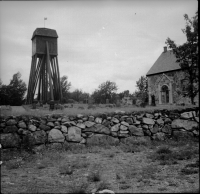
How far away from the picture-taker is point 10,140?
574 centimetres

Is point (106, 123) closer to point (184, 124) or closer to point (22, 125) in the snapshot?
point (22, 125)

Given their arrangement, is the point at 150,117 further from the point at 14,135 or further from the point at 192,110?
the point at 14,135

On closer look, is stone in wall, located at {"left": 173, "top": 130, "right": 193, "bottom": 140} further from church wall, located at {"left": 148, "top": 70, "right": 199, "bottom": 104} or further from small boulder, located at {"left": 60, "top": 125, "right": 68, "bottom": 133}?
church wall, located at {"left": 148, "top": 70, "right": 199, "bottom": 104}

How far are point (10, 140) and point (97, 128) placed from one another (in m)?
2.67

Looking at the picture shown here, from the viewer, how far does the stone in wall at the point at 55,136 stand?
6.27 meters

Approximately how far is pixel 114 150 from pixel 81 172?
2.09 metres

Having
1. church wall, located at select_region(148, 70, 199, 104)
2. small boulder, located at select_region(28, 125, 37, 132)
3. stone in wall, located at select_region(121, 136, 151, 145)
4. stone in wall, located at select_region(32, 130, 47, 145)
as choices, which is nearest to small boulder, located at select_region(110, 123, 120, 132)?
stone in wall, located at select_region(121, 136, 151, 145)

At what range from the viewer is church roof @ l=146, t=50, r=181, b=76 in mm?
22722

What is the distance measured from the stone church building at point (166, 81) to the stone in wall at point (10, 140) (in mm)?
18068

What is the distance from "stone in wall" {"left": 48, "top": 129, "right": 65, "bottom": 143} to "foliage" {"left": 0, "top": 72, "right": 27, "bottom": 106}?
12.6 metres

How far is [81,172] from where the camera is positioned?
4254 mm

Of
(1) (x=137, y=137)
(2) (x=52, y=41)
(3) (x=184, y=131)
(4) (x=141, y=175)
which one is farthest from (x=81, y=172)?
(2) (x=52, y=41)

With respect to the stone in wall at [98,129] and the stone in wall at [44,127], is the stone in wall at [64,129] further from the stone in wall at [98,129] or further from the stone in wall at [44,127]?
the stone in wall at [98,129]

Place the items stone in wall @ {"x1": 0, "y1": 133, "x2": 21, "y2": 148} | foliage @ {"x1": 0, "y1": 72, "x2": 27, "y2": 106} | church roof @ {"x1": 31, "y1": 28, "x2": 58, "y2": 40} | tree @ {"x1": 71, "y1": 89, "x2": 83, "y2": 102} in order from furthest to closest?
tree @ {"x1": 71, "y1": 89, "x2": 83, "y2": 102} < foliage @ {"x1": 0, "y1": 72, "x2": 27, "y2": 106} < church roof @ {"x1": 31, "y1": 28, "x2": 58, "y2": 40} < stone in wall @ {"x1": 0, "y1": 133, "x2": 21, "y2": 148}
